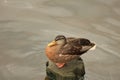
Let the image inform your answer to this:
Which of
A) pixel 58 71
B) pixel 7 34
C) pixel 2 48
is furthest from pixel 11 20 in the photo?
pixel 58 71

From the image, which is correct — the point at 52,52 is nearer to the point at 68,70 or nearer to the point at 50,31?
the point at 68,70

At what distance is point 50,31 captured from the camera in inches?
108

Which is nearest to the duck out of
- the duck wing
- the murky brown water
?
the duck wing

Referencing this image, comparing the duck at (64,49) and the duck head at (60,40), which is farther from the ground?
the duck head at (60,40)

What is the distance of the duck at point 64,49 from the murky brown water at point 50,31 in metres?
0.41

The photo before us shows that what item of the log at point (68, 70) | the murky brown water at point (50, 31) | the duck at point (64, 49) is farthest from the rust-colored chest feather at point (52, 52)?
the murky brown water at point (50, 31)

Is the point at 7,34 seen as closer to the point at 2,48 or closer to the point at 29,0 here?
the point at 2,48

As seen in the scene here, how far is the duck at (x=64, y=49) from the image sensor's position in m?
1.83

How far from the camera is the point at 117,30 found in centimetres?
286

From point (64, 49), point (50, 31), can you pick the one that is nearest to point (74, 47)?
point (64, 49)

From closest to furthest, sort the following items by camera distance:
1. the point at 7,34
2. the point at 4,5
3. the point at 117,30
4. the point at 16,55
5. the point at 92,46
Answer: the point at 92,46 → the point at 16,55 → the point at 7,34 → the point at 117,30 → the point at 4,5

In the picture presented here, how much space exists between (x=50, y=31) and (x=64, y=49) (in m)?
0.90

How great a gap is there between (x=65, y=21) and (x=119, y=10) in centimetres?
52

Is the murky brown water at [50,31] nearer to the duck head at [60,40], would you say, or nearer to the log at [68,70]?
the log at [68,70]
